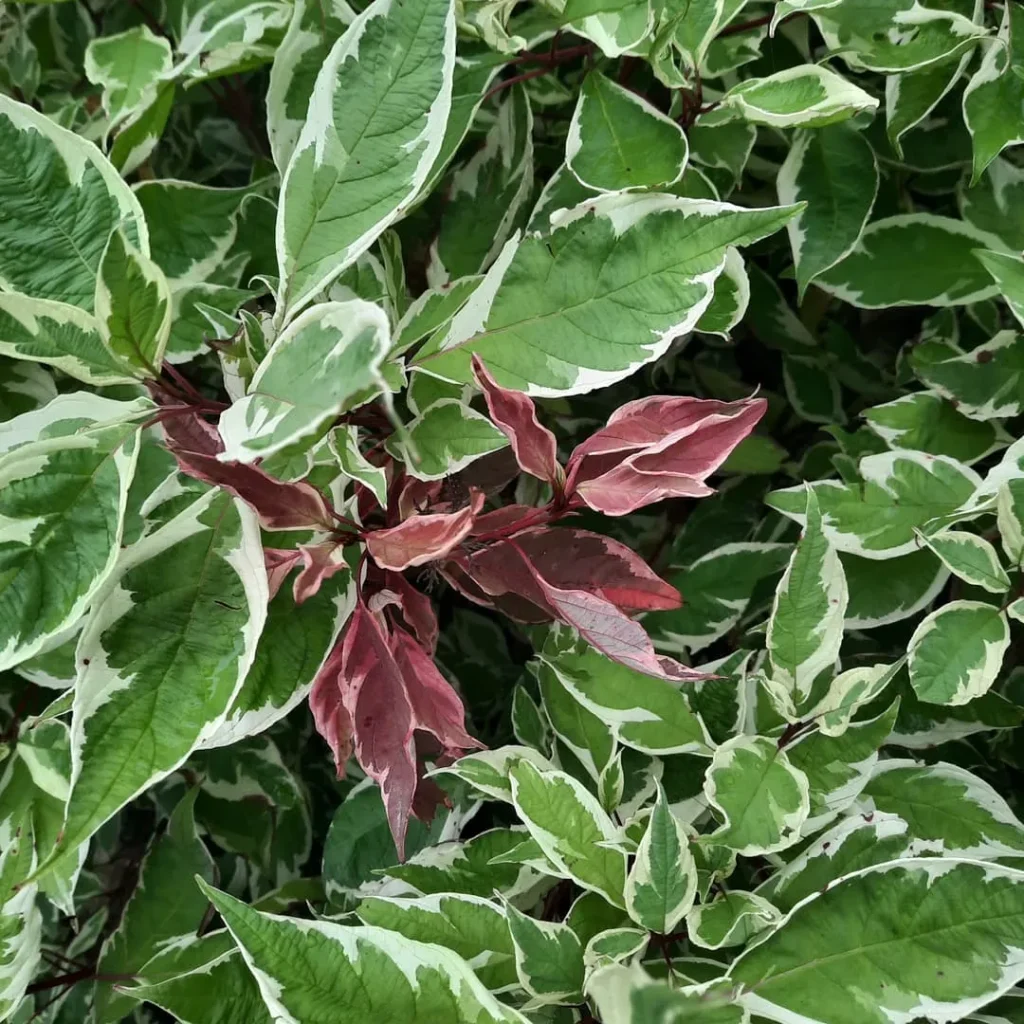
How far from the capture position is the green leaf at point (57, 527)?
453 millimetres

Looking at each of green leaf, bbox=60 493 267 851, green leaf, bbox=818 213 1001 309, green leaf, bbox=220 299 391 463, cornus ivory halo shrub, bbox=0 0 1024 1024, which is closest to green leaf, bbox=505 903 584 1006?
cornus ivory halo shrub, bbox=0 0 1024 1024

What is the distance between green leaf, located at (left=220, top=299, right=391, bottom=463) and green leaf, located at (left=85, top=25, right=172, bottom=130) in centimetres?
38

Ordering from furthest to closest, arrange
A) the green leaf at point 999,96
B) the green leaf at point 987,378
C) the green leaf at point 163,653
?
1. the green leaf at point 987,378
2. the green leaf at point 999,96
3. the green leaf at point 163,653

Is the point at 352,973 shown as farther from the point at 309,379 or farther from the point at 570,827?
the point at 309,379

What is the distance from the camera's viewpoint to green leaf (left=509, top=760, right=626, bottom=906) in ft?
1.80

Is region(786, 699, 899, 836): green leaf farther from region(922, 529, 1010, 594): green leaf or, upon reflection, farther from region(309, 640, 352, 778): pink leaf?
region(309, 640, 352, 778): pink leaf

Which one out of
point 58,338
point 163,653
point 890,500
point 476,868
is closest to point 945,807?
point 890,500

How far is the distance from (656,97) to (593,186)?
271mm

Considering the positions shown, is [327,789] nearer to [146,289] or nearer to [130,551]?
[130,551]

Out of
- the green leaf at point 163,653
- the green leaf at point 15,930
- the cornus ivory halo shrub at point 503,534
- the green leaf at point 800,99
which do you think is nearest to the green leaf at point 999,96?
the cornus ivory halo shrub at point 503,534

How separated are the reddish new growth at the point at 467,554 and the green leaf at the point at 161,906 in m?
0.31

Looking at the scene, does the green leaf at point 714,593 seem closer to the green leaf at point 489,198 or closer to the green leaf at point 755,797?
the green leaf at point 755,797

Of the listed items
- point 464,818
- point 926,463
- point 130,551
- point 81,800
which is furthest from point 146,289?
point 926,463

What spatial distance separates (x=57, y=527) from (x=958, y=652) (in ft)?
1.92
